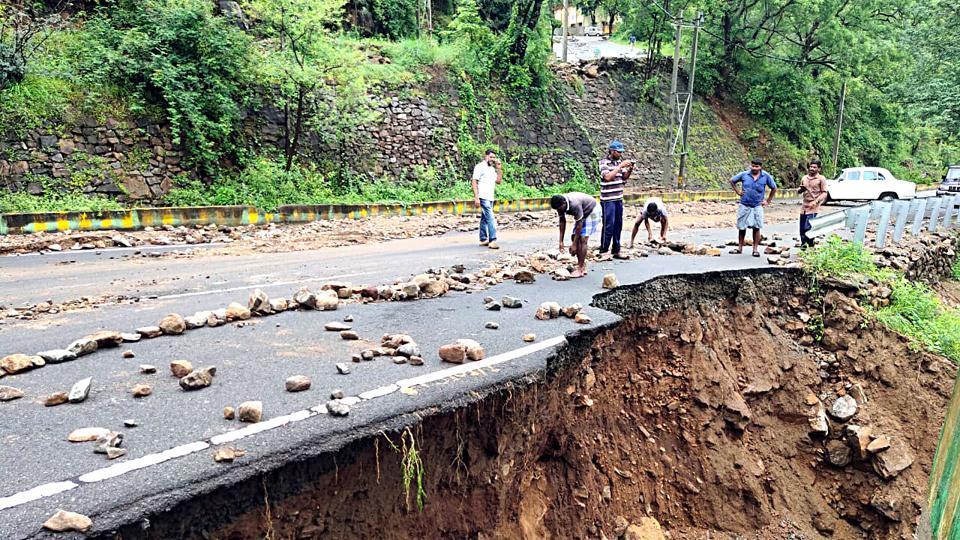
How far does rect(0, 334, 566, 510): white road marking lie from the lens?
102 inches

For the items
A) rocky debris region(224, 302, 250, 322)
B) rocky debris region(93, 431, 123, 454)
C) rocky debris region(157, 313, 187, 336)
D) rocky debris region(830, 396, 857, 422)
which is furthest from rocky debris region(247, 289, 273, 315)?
rocky debris region(830, 396, 857, 422)

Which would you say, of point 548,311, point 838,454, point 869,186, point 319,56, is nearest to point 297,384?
point 548,311

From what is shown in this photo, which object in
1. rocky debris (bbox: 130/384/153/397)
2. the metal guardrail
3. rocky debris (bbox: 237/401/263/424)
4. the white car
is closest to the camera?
rocky debris (bbox: 237/401/263/424)

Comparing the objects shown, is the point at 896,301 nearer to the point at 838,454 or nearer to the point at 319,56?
the point at 838,454

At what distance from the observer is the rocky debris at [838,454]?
6.86m

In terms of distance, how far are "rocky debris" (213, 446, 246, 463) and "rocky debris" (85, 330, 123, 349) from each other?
6.92 ft

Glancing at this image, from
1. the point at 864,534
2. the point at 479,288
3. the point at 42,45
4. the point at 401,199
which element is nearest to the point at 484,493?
the point at 479,288

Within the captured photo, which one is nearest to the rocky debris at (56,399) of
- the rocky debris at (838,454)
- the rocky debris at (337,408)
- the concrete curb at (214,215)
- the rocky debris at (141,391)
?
the rocky debris at (141,391)

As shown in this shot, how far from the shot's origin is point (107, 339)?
14.5 ft

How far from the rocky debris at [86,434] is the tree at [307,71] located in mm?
11655

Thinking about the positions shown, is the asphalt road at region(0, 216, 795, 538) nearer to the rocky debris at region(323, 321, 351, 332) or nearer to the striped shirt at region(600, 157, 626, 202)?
the rocky debris at region(323, 321, 351, 332)

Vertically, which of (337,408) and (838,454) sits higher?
(337,408)

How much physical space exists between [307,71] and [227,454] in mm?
12264

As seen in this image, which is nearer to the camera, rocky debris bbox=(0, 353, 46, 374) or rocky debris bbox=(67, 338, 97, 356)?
rocky debris bbox=(0, 353, 46, 374)
